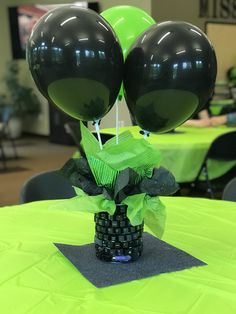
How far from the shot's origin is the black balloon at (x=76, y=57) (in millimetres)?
1031

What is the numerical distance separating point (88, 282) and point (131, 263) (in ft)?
0.49

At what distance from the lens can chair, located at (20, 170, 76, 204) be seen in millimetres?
1958

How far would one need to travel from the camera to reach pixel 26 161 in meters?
6.49

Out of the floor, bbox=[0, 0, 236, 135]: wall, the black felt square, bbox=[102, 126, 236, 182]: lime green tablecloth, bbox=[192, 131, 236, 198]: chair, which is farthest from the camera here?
bbox=[0, 0, 236, 135]: wall

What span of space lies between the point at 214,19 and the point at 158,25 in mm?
5426

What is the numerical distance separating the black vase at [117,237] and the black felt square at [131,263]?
0.07 ft

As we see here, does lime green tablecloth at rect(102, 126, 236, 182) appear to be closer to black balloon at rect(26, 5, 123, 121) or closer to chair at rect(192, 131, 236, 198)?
chair at rect(192, 131, 236, 198)

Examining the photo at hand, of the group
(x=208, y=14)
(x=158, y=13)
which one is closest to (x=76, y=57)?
(x=158, y=13)

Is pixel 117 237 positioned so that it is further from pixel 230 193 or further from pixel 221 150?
pixel 221 150

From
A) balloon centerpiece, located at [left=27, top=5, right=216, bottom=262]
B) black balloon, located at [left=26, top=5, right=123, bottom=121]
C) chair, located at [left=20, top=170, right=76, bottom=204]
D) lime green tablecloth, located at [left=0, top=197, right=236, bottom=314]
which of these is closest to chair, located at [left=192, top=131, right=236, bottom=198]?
chair, located at [left=20, top=170, right=76, bottom=204]

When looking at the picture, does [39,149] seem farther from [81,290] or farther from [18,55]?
[81,290]

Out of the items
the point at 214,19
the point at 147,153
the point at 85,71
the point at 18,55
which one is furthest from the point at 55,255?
the point at 18,55

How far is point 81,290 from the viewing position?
1.03m

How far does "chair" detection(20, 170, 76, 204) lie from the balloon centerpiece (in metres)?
0.78
